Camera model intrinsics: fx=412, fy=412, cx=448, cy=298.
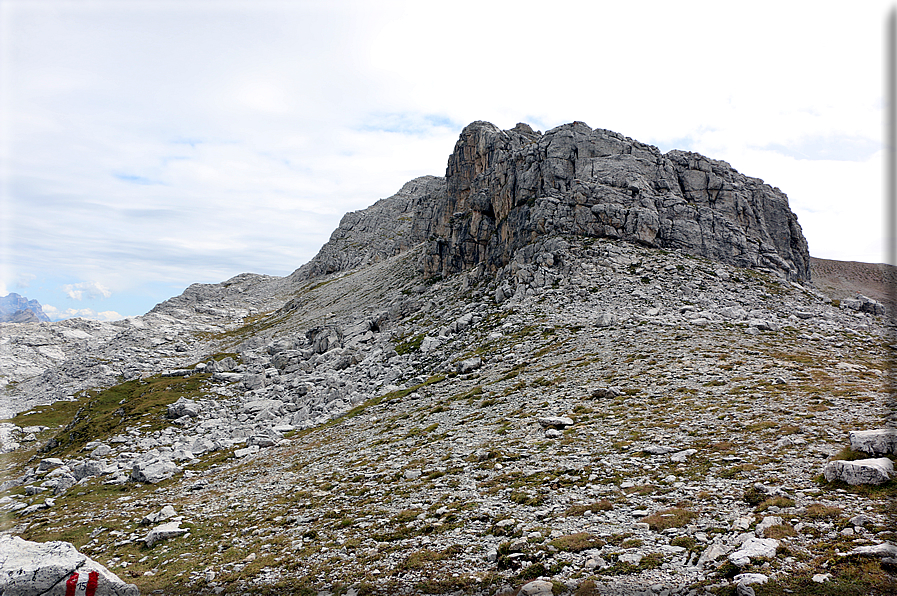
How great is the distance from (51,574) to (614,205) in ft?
209

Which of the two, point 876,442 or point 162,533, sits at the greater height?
point 876,442

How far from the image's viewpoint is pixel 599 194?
2406 inches

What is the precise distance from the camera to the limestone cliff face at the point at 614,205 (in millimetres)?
59375

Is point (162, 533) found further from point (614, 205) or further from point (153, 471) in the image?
point (614, 205)

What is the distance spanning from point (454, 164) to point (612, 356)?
72001 mm

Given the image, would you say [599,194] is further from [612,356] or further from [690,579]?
[690,579]

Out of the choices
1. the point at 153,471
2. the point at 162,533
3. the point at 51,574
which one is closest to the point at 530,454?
the point at 51,574

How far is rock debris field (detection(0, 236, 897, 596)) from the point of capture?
12.4 m

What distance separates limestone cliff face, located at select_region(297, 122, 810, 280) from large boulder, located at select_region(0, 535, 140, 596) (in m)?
56.4

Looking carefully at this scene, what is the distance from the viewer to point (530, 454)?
21609 mm

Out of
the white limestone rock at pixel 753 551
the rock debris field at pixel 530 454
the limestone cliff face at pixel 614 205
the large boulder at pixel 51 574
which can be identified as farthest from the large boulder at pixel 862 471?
the limestone cliff face at pixel 614 205

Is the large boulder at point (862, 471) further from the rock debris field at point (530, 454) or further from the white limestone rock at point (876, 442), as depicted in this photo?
the white limestone rock at point (876, 442)

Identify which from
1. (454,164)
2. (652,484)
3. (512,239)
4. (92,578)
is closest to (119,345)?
(454,164)

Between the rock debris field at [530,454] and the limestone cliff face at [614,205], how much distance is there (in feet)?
19.2
